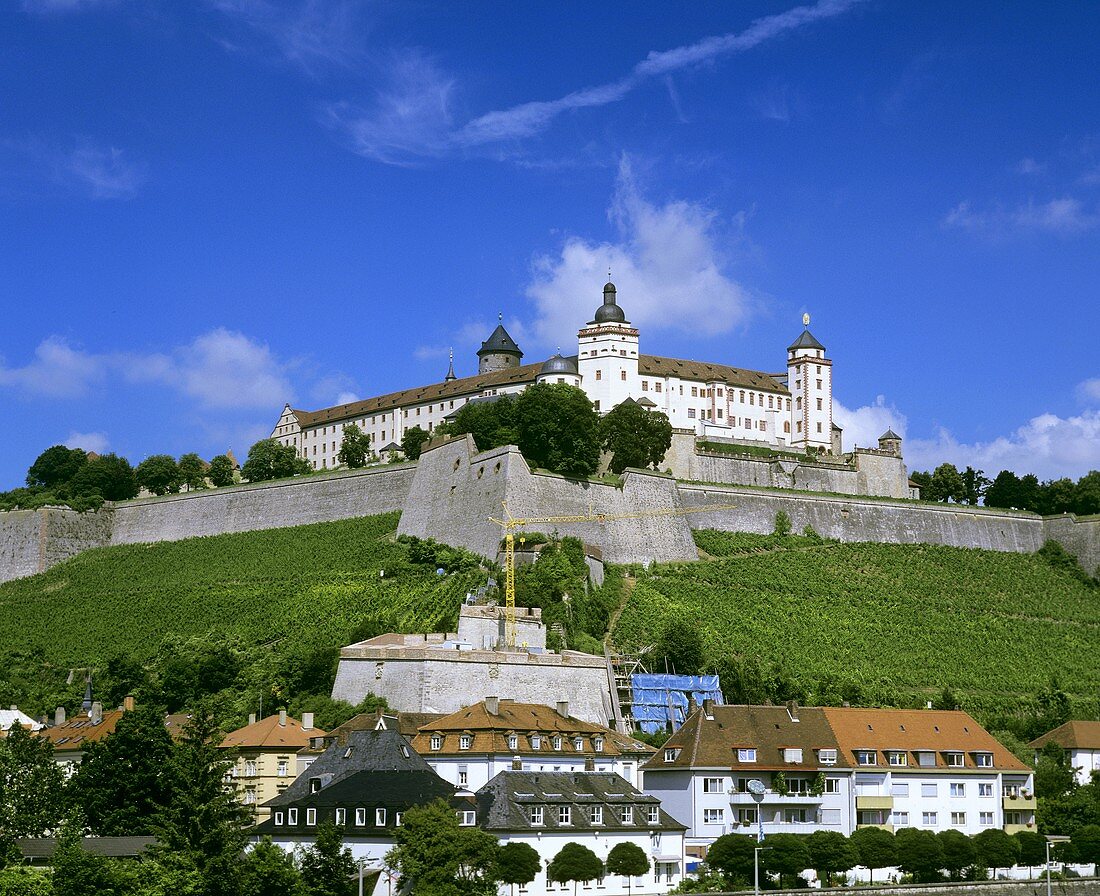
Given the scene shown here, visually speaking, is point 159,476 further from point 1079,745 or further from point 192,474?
point 1079,745

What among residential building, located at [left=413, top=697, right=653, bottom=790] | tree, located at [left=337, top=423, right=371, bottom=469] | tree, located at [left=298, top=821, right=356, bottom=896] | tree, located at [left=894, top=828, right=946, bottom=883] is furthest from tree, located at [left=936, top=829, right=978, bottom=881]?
tree, located at [left=337, top=423, right=371, bottom=469]

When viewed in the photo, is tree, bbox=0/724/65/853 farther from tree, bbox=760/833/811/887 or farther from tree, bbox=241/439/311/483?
tree, bbox=241/439/311/483

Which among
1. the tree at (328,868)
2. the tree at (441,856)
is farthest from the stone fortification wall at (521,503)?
the tree at (328,868)

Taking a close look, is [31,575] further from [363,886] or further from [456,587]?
[363,886]

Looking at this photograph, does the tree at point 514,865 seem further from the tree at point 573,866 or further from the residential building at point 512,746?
the residential building at point 512,746

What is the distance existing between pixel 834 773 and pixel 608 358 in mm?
49628

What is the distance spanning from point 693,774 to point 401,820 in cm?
1073

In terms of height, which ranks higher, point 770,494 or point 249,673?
point 770,494

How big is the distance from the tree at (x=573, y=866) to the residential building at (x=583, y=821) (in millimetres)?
281

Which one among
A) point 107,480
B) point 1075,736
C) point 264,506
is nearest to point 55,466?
point 107,480

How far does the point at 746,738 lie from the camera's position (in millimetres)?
54812

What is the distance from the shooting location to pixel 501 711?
54.7 metres

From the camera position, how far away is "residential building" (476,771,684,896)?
4712 centimetres

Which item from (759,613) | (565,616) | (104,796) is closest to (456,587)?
(565,616)
